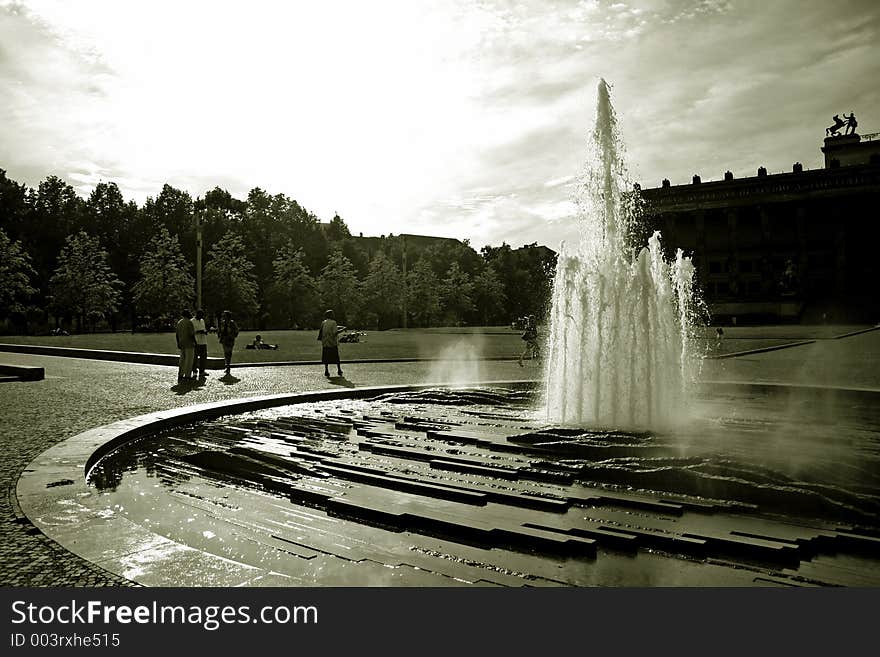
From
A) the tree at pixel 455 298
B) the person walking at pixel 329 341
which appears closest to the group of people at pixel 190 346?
the person walking at pixel 329 341

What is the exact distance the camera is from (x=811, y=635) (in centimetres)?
308

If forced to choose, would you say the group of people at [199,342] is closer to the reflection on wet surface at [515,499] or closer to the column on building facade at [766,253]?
the reflection on wet surface at [515,499]

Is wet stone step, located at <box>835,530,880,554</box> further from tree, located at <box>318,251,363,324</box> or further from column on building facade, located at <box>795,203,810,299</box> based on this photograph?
column on building facade, located at <box>795,203,810,299</box>

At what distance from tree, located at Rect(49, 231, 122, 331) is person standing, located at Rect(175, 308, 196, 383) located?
48.3m

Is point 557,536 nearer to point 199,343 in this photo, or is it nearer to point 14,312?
point 199,343

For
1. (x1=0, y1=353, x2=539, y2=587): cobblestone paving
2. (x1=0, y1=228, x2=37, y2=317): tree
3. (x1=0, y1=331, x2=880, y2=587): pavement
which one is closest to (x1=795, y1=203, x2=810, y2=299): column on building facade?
(x1=0, y1=331, x2=880, y2=587): pavement

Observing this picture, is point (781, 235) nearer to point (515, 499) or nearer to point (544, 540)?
point (515, 499)

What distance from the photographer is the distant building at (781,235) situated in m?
69.7

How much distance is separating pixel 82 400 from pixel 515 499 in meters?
10.2

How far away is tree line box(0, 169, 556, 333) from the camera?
60.8 meters

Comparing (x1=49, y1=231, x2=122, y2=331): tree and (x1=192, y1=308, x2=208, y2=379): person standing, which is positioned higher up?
(x1=49, y1=231, x2=122, y2=331): tree

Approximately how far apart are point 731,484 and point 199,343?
15.8 metres

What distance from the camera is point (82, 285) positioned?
196 feet

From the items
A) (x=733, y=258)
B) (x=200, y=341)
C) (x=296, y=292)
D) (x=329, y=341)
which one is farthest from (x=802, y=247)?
(x=200, y=341)
